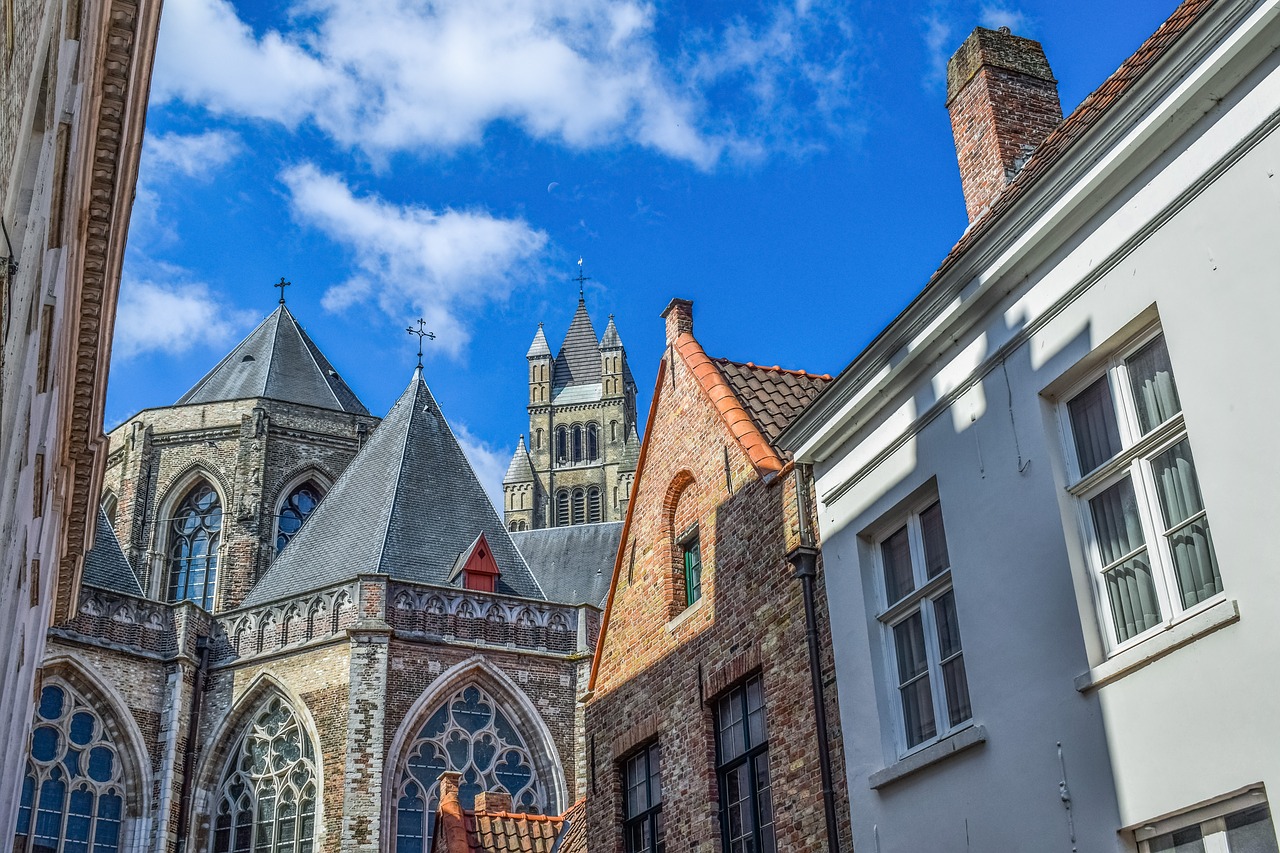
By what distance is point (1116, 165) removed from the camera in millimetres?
6453

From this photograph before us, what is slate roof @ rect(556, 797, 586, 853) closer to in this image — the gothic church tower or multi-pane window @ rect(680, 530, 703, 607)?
multi-pane window @ rect(680, 530, 703, 607)

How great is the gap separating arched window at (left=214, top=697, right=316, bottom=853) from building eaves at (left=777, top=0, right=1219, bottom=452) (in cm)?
1385

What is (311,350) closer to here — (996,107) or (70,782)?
(70,782)

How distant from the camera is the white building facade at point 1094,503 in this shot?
550 cm

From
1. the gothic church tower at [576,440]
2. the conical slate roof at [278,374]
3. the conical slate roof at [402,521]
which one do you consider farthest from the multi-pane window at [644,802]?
the gothic church tower at [576,440]

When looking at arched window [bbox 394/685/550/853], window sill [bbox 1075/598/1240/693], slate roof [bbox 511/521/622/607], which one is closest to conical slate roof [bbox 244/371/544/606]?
arched window [bbox 394/685/550/853]

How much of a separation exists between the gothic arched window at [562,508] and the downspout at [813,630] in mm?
51714

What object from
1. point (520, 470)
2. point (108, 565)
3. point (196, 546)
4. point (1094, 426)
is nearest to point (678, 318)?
point (1094, 426)

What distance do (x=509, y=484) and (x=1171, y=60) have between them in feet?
185

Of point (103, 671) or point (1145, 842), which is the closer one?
point (1145, 842)

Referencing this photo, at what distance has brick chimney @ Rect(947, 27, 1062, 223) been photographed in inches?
416

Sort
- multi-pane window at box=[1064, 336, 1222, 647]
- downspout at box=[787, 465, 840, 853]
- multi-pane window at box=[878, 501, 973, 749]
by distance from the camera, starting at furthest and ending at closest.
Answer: downspout at box=[787, 465, 840, 853] < multi-pane window at box=[878, 501, 973, 749] < multi-pane window at box=[1064, 336, 1222, 647]

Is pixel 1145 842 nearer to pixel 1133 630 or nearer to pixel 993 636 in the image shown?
pixel 1133 630

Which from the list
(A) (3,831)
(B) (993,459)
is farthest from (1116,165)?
(A) (3,831)
